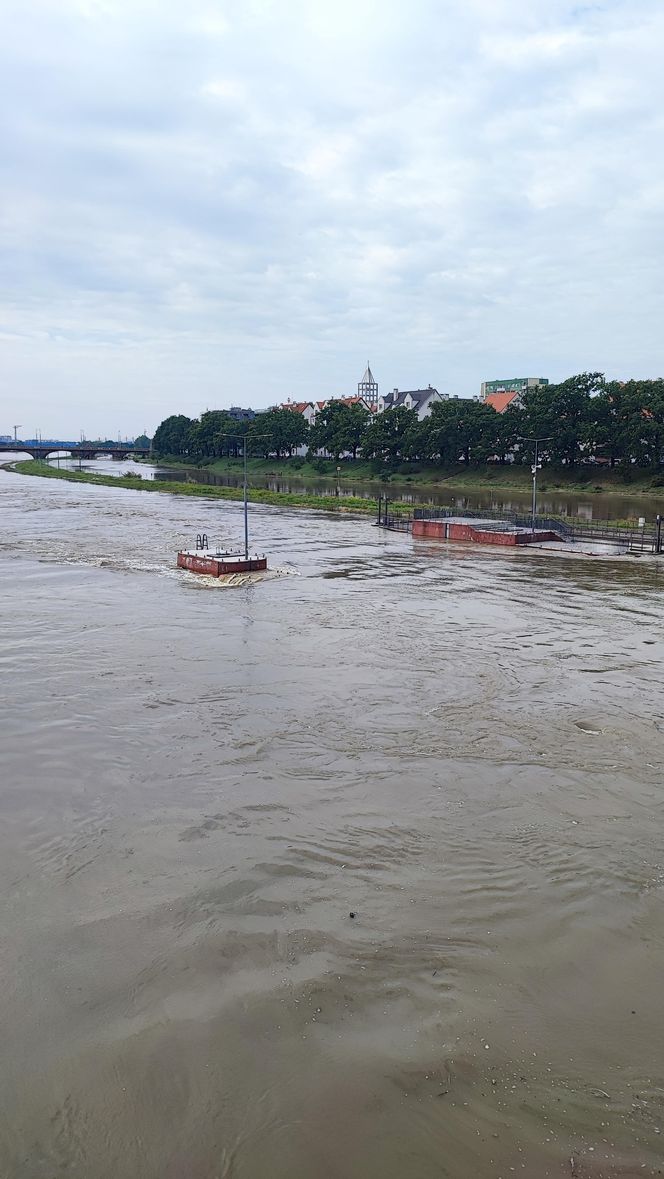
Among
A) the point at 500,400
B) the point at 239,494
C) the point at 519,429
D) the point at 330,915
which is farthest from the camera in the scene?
the point at 500,400

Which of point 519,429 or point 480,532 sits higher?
point 519,429

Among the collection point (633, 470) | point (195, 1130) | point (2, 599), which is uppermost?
point (633, 470)

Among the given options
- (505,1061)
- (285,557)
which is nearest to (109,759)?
(505,1061)

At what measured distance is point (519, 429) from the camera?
112 m

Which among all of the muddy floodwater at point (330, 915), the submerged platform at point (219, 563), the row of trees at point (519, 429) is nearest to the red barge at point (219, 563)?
the submerged platform at point (219, 563)

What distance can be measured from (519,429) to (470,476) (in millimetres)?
11107

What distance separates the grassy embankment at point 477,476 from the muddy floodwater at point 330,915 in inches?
3188

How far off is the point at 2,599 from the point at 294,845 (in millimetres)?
26545

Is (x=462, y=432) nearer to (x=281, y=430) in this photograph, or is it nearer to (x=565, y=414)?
(x=565, y=414)

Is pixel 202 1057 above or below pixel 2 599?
below

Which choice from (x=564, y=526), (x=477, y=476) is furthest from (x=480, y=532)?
(x=477, y=476)

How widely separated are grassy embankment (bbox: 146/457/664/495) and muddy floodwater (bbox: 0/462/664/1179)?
3188 inches

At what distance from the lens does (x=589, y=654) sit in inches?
1048

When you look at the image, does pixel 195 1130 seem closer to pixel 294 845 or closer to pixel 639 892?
pixel 294 845
